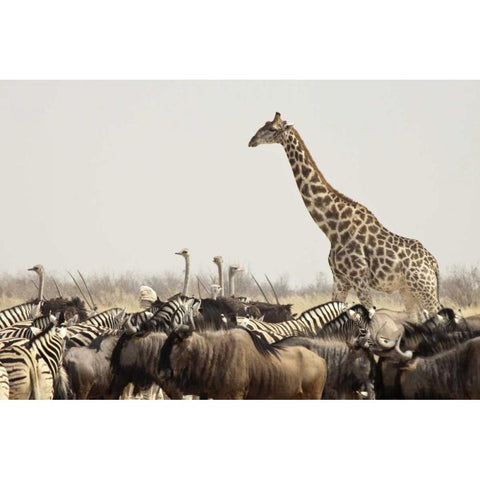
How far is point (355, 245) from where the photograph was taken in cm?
851

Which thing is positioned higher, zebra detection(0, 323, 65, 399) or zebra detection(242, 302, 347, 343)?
zebra detection(242, 302, 347, 343)

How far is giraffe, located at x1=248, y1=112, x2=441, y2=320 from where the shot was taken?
8273mm

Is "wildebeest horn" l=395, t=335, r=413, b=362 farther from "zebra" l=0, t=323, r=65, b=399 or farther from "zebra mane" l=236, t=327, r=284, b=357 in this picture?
"zebra" l=0, t=323, r=65, b=399

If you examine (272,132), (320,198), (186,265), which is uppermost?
(272,132)

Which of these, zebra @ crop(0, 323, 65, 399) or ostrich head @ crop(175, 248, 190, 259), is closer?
zebra @ crop(0, 323, 65, 399)

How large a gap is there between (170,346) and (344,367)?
1369 mm

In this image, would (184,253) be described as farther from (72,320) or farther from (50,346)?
(50,346)

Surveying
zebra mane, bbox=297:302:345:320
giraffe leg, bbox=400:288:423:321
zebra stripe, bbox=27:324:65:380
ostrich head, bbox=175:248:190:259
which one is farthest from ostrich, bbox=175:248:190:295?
giraffe leg, bbox=400:288:423:321

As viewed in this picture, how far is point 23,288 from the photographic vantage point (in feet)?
26.9

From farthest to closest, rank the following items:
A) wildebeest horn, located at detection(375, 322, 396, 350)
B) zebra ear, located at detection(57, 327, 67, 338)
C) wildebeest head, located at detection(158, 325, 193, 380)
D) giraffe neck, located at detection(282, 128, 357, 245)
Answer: giraffe neck, located at detection(282, 128, 357, 245) → zebra ear, located at detection(57, 327, 67, 338) → wildebeest horn, located at detection(375, 322, 396, 350) → wildebeest head, located at detection(158, 325, 193, 380)

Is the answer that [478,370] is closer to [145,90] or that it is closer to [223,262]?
[223,262]

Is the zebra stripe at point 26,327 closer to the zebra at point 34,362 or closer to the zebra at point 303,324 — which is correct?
the zebra at point 34,362

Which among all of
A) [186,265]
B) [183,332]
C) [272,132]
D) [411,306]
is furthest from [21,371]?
[411,306]

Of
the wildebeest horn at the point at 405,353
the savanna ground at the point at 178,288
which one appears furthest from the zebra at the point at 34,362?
the wildebeest horn at the point at 405,353
